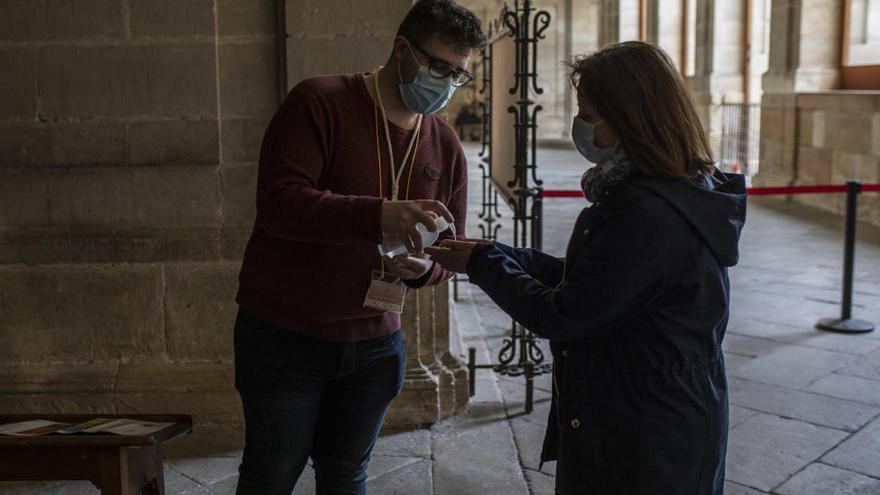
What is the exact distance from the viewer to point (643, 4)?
838 inches

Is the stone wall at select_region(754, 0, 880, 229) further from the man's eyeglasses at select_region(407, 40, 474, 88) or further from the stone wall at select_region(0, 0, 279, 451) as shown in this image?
the man's eyeglasses at select_region(407, 40, 474, 88)

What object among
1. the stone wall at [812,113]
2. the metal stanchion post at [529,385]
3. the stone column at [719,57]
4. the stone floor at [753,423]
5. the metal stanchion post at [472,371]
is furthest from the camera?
the stone column at [719,57]

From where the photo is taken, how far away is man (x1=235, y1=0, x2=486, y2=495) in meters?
2.09

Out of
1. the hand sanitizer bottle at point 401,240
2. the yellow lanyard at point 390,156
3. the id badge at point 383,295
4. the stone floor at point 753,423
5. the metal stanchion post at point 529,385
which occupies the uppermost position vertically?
the yellow lanyard at point 390,156

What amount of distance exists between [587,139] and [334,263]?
0.60 metres

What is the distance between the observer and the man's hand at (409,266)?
2.16 m

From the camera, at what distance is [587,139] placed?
201cm

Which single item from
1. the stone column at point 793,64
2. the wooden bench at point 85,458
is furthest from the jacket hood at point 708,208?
the stone column at point 793,64

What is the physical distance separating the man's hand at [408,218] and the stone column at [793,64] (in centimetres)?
1001

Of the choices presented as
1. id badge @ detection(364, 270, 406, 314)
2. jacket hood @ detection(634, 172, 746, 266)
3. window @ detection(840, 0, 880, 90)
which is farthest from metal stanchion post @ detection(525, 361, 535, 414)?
window @ detection(840, 0, 880, 90)

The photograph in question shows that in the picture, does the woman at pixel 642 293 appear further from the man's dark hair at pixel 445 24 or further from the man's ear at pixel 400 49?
the man's ear at pixel 400 49

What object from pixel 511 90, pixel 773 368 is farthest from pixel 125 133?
pixel 773 368

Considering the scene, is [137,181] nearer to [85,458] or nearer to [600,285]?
[85,458]

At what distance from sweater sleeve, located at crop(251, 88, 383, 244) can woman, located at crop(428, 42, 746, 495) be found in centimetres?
32
